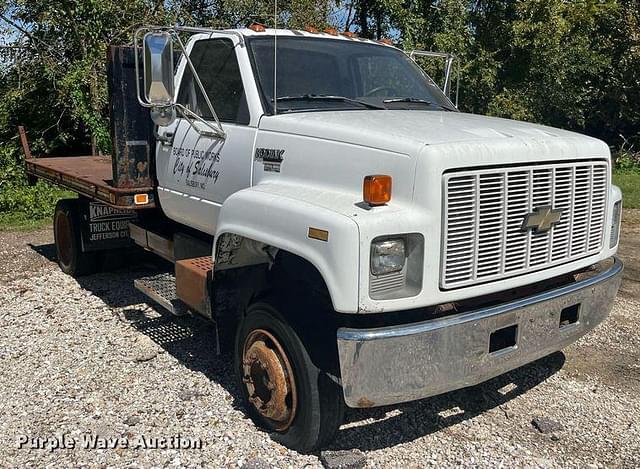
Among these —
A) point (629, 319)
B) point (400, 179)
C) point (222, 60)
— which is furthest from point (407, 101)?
point (629, 319)

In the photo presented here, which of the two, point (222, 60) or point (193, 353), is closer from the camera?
point (222, 60)

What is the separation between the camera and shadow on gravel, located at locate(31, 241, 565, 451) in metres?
4.05

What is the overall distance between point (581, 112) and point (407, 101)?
13.9 m

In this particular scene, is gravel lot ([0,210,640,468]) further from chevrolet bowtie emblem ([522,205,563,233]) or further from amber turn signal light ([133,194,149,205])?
chevrolet bowtie emblem ([522,205,563,233])

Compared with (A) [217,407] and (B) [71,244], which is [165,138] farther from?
(B) [71,244]

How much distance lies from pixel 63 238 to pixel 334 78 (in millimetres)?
4377

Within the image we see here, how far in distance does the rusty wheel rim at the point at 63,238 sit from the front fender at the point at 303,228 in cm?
394

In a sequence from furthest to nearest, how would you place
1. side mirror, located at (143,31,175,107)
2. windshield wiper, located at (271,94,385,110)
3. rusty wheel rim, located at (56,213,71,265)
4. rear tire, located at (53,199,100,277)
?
1. rusty wheel rim, located at (56,213,71,265)
2. rear tire, located at (53,199,100,277)
3. windshield wiper, located at (271,94,385,110)
4. side mirror, located at (143,31,175,107)

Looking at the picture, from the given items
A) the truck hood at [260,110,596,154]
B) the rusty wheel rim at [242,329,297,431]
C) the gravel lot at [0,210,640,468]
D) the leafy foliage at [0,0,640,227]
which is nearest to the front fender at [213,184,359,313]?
the truck hood at [260,110,596,154]

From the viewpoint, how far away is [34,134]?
525 inches

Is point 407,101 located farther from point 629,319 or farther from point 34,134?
point 34,134

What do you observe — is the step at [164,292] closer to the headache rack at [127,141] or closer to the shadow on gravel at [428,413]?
the headache rack at [127,141]

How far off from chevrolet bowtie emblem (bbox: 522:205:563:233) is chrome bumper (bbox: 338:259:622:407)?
15.5 inches

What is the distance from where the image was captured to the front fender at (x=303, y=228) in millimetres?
3113
